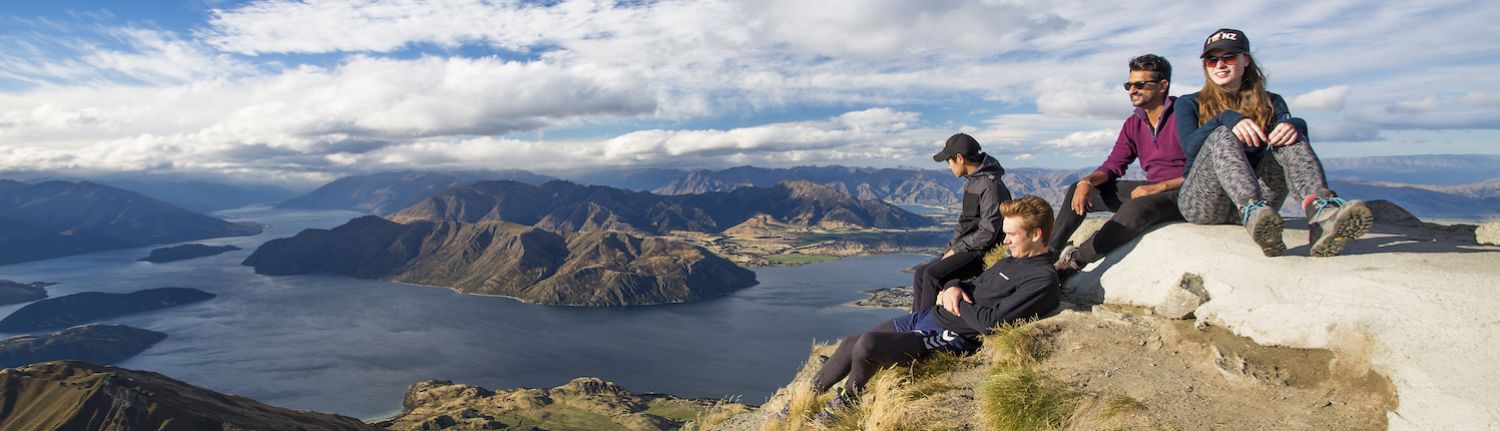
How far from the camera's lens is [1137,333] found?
29.2ft

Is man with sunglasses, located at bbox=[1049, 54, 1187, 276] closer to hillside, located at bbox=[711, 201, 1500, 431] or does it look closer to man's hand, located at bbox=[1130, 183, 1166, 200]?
man's hand, located at bbox=[1130, 183, 1166, 200]

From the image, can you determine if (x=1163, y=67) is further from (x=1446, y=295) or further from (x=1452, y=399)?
(x=1452, y=399)

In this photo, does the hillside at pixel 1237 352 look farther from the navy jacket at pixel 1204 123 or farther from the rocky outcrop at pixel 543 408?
the rocky outcrop at pixel 543 408

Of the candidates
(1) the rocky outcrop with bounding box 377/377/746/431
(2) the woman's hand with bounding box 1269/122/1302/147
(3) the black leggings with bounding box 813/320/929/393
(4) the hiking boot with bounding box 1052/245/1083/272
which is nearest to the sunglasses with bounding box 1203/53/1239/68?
(2) the woman's hand with bounding box 1269/122/1302/147

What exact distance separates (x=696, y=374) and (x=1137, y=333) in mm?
166169

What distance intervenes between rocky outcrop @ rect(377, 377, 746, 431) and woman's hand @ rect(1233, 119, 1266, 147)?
12743 centimetres

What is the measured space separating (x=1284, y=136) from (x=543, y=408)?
150093 millimetres

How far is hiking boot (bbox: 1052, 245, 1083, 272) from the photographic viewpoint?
11.4 meters

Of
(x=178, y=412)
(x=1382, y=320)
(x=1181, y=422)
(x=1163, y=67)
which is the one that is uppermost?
(x=1163, y=67)

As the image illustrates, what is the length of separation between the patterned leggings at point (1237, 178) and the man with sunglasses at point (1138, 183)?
65 centimetres

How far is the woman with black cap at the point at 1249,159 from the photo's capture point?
8141mm

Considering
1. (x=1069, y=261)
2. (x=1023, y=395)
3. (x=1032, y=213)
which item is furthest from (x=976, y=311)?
(x=1069, y=261)

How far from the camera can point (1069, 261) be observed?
11539mm

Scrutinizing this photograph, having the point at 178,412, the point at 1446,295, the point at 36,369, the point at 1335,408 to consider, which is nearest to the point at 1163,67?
the point at 1446,295
